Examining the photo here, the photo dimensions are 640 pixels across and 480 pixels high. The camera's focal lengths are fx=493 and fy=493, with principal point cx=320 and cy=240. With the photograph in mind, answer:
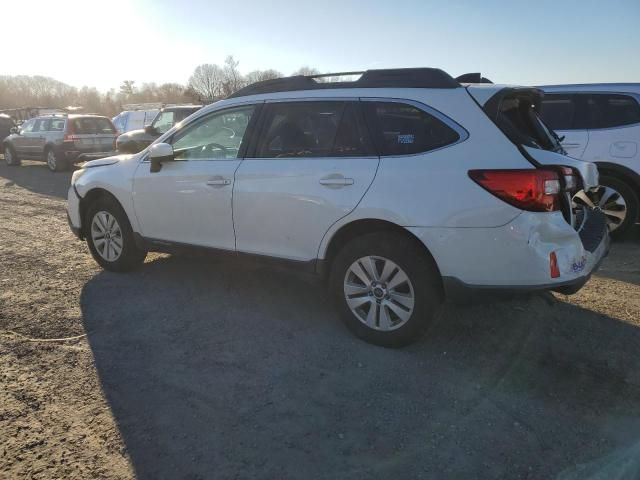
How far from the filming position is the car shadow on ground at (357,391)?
2.40 meters

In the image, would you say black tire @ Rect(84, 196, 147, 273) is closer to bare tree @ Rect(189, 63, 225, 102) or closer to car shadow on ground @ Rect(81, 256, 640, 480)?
car shadow on ground @ Rect(81, 256, 640, 480)

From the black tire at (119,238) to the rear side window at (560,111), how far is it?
17.3 ft

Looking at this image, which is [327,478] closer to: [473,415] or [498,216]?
[473,415]

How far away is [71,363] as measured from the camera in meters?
3.31

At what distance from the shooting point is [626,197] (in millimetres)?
6031

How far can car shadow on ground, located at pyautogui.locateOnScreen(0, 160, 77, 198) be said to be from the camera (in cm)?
1120

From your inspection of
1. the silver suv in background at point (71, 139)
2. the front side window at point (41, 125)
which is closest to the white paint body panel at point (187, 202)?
the silver suv in background at point (71, 139)

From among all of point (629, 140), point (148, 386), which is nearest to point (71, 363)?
point (148, 386)

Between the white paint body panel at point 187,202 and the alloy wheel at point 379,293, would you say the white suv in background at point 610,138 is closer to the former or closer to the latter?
the alloy wheel at point 379,293

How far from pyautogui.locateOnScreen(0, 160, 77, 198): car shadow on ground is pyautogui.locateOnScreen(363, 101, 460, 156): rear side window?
8.89 metres

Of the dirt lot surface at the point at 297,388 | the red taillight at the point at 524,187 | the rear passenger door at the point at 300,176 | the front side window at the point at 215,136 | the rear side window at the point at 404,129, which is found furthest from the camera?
the front side window at the point at 215,136

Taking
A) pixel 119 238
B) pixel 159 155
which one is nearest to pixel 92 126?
pixel 119 238

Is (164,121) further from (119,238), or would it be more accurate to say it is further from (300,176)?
(300,176)

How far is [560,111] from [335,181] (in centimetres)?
444
